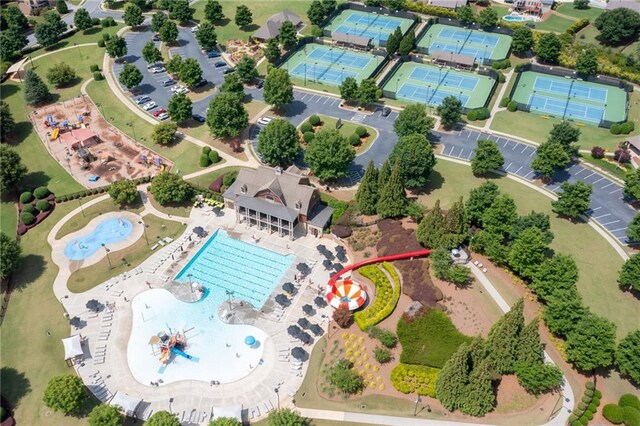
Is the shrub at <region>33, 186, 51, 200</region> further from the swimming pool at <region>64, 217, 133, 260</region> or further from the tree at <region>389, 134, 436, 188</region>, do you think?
the tree at <region>389, 134, 436, 188</region>

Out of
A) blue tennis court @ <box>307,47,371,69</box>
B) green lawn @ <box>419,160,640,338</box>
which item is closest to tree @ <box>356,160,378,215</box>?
green lawn @ <box>419,160,640,338</box>

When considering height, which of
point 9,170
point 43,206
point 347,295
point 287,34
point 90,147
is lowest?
point 347,295

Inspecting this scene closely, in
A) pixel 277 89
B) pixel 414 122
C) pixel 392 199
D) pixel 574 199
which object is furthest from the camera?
pixel 277 89

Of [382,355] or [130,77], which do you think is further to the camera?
[130,77]

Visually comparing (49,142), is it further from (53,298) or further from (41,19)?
(41,19)

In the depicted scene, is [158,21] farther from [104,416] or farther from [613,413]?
[613,413]

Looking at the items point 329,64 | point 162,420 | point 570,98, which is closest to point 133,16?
point 329,64
